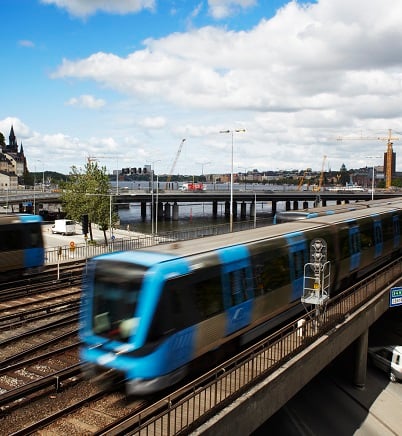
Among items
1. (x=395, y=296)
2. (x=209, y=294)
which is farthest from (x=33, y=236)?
(x=395, y=296)

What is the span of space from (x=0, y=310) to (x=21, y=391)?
8.47 metres

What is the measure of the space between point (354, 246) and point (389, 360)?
5.39m

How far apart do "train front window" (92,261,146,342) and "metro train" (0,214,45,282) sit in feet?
45.1

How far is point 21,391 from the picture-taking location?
412 inches

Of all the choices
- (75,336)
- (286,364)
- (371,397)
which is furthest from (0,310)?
(371,397)

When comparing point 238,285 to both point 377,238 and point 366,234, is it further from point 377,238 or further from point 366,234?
point 377,238

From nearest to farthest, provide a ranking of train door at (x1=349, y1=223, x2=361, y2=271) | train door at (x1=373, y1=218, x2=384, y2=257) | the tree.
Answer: train door at (x1=349, y1=223, x2=361, y2=271) → train door at (x1=373, y1=218, x2=384, y2=257) → the tree

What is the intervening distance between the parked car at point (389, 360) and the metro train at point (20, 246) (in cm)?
1698

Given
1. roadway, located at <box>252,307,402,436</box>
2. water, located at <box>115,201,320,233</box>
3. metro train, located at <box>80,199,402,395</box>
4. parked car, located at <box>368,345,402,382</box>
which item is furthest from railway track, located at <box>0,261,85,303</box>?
water, located at <box>115,201,320,233</box>

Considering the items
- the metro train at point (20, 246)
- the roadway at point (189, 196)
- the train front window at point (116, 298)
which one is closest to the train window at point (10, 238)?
the metro train at point (20, 246)

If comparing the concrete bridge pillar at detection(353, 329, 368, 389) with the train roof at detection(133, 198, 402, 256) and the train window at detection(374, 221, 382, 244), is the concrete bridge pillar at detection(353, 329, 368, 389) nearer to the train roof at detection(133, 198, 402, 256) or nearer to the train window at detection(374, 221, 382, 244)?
the train roof at detection(133, 198, 402, 256)

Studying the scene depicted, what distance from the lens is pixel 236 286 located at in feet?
39.9

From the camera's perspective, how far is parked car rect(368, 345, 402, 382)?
66.4 feet

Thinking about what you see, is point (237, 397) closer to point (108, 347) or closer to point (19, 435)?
point (108, 347)
